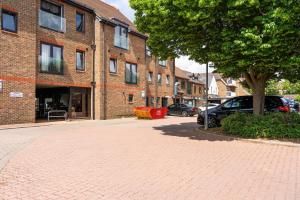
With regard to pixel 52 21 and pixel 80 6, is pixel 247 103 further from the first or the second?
pixel 80 6

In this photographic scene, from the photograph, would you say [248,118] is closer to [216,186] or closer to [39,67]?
[216,186]

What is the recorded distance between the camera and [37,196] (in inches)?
214

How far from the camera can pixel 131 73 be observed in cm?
2969

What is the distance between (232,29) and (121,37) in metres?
17.1

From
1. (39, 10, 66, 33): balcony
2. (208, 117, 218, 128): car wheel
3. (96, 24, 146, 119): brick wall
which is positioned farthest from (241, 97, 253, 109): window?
(39, 10, 66, 33): balcony

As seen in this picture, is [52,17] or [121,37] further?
[121,37]

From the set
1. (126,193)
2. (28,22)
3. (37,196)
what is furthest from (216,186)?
(28,22)

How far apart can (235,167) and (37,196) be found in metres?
4.59

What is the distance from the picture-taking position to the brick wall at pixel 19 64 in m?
18.0

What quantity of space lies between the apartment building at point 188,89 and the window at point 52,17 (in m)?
23.2

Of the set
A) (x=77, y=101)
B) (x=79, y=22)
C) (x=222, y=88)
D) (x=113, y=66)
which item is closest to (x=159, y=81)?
(x=113, y=66)

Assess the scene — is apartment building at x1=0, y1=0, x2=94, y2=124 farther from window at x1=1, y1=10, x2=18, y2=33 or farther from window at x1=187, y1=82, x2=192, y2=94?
window at x1=187, y1=82, x2=192, y2=94

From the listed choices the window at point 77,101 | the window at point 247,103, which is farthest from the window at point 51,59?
the window at point 247,103

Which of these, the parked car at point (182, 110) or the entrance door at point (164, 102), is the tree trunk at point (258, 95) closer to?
the parked car at point (182, 110)
